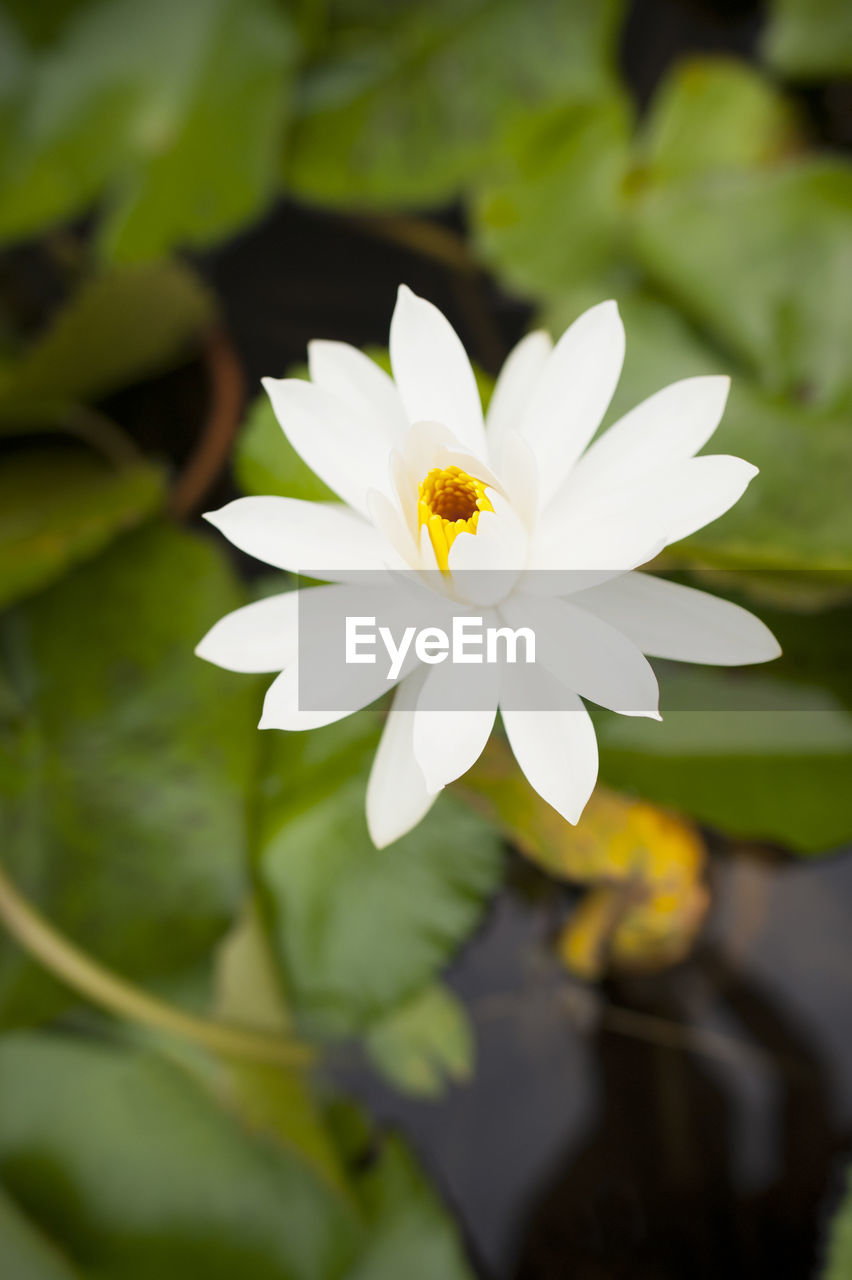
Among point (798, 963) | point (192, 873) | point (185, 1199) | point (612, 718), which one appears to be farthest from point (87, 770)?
point (798, 963)

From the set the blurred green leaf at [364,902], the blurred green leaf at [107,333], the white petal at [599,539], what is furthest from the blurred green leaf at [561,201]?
the white petal at [599,539]

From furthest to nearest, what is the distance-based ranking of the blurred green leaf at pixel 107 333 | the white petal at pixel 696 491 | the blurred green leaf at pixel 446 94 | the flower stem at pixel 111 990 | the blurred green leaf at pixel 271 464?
1. the blurred green leaf at pixel 446 94
2. the blurred green leaf at pixel 107 333
3. the flower stem at pixel 111 990
4. the blurred green leaf at pixel 271 464
5. the white petal at pixel 696 491

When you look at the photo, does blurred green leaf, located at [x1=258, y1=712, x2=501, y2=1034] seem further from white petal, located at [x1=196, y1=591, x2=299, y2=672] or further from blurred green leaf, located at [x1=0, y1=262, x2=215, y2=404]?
blurred green leaf, located at [x1=0, y1=262, x2=215, y2=404]

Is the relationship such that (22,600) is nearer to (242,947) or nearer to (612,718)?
(242,947)

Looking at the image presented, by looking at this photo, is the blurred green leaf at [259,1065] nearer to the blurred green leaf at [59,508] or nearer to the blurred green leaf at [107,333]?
the blurred green leaf at [59,508]

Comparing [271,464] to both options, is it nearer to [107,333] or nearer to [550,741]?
[550,741]

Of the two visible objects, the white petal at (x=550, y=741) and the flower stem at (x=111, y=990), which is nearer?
the white petal at (x=550, y=741)

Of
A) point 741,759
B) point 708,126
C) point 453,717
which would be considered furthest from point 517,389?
point 708,126
